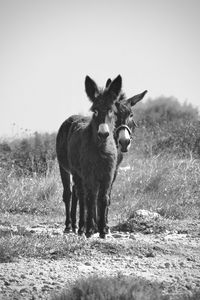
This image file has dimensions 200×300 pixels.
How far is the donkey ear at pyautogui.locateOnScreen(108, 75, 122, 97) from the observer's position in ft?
27.1

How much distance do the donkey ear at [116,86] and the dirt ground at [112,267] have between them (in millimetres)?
2175

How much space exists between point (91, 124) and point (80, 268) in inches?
105

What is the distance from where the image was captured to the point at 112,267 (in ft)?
22.2

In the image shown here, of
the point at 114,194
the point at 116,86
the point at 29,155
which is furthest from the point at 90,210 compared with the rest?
the point at 29,155

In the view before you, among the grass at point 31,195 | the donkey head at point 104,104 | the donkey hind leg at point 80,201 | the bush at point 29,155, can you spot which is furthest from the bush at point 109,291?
the bush at point 29,155

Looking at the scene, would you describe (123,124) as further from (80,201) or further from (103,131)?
(103,131)

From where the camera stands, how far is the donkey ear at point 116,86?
827cm

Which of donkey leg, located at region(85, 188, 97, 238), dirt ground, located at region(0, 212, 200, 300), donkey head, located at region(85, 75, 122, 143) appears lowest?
dirt ground, located at region(0, 212, 200, 300)

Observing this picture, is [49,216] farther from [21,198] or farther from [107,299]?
[107,299]

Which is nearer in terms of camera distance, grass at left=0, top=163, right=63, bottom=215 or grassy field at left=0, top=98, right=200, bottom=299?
grassy field at left=0, top=98, right=200, bottom=299

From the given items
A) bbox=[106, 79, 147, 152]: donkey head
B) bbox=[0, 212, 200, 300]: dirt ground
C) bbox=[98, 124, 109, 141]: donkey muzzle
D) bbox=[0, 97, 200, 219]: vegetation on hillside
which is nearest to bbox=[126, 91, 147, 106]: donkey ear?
bbox=[106, 79, 147, 152]: donkey head

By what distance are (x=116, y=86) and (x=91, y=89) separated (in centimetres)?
42

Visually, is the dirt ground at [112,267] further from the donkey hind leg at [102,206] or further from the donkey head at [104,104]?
the donkey head at [104,104]

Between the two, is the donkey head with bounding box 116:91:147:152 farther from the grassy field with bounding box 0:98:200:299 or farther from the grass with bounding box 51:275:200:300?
the grass with bounding box 51:275:200:300
